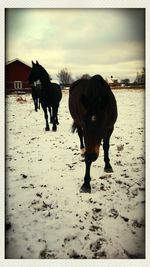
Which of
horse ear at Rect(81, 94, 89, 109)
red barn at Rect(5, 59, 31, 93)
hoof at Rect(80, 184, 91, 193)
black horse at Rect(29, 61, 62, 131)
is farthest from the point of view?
black horse at Rect(29, 61, 62, 131)

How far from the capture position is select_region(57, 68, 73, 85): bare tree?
2574 mm

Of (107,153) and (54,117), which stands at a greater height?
(54,117)

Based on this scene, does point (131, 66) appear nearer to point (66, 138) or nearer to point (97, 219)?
point (66, 138)

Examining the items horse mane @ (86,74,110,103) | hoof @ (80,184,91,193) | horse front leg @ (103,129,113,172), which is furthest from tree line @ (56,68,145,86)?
hoof @ (80,184,91,193)

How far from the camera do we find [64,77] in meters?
2.60

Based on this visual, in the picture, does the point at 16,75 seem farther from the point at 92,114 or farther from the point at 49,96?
the point at 92,114

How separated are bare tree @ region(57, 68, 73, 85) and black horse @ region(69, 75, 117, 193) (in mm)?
62

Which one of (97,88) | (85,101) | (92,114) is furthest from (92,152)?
(97,88)

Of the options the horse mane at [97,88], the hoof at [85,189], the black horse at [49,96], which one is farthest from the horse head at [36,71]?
the hoof at [85,189]

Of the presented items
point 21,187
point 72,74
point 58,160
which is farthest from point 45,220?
point 72,74

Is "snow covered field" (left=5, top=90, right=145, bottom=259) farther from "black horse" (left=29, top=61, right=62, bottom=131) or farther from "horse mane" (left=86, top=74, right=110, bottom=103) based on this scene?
"horse mane" (left=86, top=74, right=110, bottom=103)

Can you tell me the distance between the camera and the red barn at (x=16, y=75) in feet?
8.37

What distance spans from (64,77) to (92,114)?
573 mm

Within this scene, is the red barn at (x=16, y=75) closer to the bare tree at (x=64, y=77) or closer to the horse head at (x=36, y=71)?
the horse head at (x=36, y=71)
